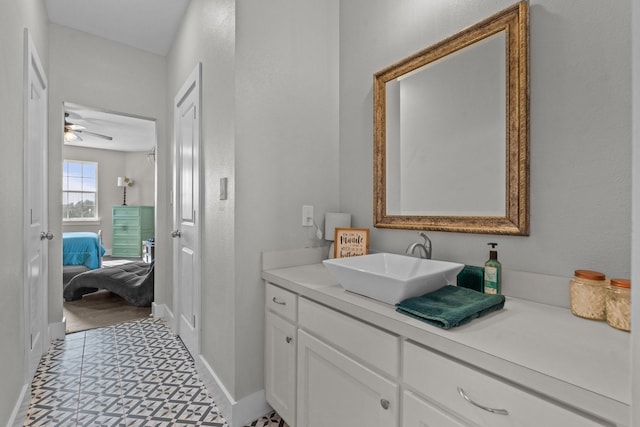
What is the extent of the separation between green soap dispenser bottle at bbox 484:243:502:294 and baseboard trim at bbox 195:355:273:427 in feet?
4.28

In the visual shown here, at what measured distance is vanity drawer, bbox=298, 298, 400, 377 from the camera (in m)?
0.95

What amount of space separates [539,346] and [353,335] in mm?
548

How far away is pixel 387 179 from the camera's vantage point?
5.54 feet

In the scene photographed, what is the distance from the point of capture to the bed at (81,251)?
5.08 meters

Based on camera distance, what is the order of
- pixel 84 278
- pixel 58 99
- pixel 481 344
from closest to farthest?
pixel 481 344 < pixel 58 99 < pixel 84 278

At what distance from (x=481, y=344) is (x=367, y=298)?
17.5 inches

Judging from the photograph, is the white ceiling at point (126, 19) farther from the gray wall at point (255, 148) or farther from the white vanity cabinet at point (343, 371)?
the white vanity cabinet at point (343, 371)

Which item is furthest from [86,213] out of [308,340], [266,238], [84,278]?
[308,340]

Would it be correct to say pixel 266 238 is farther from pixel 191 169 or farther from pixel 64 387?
pixel 64 387

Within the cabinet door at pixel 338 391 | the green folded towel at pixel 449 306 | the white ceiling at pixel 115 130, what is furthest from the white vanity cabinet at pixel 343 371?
the white ceiling at pixel 115 130

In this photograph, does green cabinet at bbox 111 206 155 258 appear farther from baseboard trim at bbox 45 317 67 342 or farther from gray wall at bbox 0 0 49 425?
gray wall at bbox 0 0 49 425

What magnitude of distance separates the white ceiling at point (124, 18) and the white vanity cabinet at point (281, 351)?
2494mm

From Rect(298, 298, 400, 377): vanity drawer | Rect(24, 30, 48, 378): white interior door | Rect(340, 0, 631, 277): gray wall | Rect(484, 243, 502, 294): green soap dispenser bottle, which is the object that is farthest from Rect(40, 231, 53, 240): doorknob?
Rect(484, 243, 502, 294): green soap dispenser bottle

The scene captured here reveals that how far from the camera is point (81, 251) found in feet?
17.0
